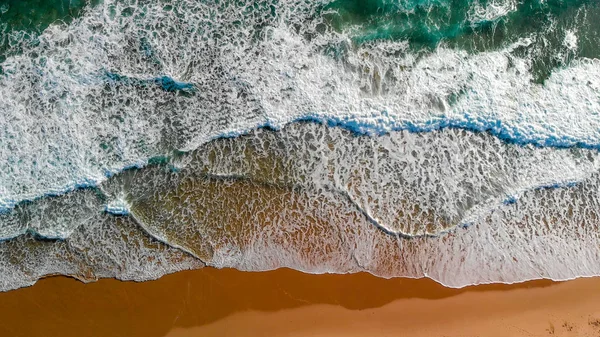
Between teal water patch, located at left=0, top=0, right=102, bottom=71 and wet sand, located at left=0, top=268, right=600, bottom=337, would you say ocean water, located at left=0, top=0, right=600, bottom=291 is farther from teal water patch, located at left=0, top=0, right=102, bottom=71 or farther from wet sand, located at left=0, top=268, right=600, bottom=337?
wet sand, located at left=0, top=268, right=600, bottom=337

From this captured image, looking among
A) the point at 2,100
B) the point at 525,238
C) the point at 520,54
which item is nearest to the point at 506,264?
the point at 525,238

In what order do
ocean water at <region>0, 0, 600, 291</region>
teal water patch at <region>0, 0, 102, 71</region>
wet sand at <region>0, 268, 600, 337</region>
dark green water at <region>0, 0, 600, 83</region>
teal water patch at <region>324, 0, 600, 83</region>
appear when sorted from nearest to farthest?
wet sand at <region>0, 268, 600, 337</region> → ocean water at <region>0, 0, 600, 291</region> → teal water patch at <region>0, 0, 102, 71</region> → dark green water at <region>0, 0, 600, 83</region> → teal water patch at <region>324, 0, 600, 83</region>

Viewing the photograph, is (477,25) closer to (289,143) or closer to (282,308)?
(289,143)


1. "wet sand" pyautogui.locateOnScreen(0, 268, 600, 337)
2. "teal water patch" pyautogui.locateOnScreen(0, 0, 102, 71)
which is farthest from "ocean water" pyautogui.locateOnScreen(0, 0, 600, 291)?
"wet sand" pyautogui.locateOnScreen(0, 268, 600, 337)

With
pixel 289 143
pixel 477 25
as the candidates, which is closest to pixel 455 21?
pixel 477 25

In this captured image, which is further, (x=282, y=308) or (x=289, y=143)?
(x=289, y=143)

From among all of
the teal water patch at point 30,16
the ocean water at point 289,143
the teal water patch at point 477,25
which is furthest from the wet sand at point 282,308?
the teal water patch at point 30,16

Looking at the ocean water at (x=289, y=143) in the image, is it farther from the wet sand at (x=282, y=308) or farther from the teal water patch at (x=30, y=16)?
the wet sand at (x=282, y=308)

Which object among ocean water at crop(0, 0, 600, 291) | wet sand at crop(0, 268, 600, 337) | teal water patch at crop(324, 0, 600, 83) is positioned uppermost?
teal water patch at crop(324, 0, 600, 83)
